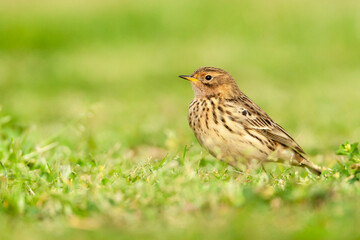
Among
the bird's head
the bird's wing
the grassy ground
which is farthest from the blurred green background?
the bird's wing

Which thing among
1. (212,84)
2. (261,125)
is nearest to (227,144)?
(261,125)

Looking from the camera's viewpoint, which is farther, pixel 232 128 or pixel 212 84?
pixel 212 84

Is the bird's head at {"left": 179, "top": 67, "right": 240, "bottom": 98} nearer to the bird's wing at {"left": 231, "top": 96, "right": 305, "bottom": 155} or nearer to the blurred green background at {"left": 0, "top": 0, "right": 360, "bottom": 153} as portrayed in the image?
the bird's wing at {"left": 231, "top": 96, "right": 305, "bottom": 155}

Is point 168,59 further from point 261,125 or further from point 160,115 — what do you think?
point 261,125

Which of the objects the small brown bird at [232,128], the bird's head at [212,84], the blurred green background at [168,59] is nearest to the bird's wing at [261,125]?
the small brown bird at [232,128]

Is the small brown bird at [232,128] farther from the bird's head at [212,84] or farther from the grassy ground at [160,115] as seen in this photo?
the grassy ground at [160,115]
